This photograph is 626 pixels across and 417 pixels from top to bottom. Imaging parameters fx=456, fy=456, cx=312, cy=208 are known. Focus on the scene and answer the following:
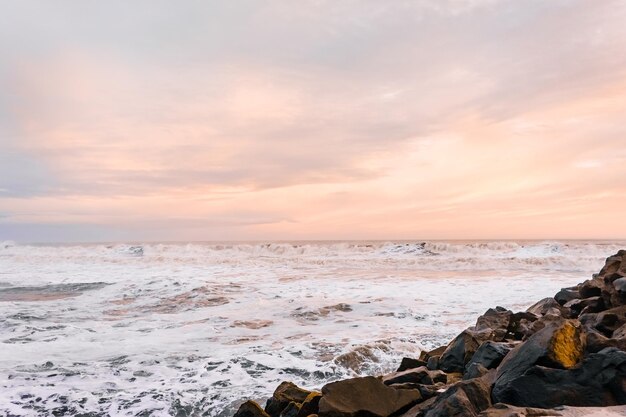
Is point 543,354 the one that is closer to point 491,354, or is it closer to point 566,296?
point 491,354

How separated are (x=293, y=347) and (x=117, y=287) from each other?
1274cm

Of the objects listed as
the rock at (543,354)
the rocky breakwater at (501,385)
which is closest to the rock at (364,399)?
the rocky breakwater at (501,385)

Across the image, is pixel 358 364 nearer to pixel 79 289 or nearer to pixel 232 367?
pixel 232 367

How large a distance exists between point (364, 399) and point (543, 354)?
1.80 meters

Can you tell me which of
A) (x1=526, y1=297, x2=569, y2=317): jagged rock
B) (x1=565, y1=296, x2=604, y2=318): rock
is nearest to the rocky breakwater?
(x1=565, y1=296, x2=604, y2=318): rock

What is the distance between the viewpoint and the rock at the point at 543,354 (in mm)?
4254

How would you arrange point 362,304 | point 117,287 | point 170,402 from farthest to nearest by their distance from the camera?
point 117,287 → point 362,304 → point 170,402

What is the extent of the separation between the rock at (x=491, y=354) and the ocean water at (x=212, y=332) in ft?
7.52

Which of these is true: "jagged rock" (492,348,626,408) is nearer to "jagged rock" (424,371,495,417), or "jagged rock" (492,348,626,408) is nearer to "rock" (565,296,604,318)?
"jagged rock" (424,371,495,417)

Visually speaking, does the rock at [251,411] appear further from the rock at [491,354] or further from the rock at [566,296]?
the rock at [566,296]

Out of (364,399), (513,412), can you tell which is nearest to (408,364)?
(364,399)

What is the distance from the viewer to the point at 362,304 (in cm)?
1335

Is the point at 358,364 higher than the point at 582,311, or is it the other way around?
the point at 582,311

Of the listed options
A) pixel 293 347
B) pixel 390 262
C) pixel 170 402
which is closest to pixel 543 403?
pixel 170 402
